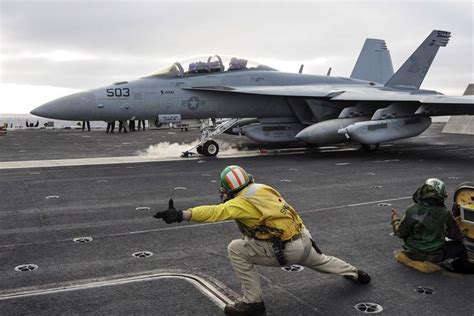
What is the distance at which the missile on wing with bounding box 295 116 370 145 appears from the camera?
16234 mm

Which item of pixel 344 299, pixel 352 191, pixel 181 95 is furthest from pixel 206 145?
pixel 344 299

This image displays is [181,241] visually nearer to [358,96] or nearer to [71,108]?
[71,108]

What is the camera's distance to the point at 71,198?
9.36 m

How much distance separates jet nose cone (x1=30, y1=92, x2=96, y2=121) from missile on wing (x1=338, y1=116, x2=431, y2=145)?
8.61 meters

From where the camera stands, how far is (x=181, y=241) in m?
6.36

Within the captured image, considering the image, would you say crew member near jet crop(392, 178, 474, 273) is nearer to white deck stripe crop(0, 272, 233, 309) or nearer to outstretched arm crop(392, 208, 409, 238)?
outstretched arm crop(392, 208, 409, 238)

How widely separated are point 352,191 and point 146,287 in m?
6.39

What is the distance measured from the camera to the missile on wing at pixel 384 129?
1587 centimetres

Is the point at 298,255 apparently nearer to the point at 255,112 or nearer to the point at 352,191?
the point at 352,191

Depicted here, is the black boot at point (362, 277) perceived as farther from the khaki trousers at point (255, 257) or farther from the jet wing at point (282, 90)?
the jet wing at point (282, 90)

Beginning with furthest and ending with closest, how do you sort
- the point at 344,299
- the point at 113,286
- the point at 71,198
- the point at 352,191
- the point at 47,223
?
1. the point at 352,191
2. the point at 71,198
3. the point at 47,223
4. the point at 113,286
5. the point at 344,299

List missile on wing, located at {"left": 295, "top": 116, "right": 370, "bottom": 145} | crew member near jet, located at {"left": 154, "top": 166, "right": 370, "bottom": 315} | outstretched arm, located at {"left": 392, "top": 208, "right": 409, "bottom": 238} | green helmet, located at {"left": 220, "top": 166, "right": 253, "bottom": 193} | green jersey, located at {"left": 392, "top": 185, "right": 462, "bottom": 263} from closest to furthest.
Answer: crew member near jet, located at {"left": 154, "top": 166, "right": 370, "bottom": 315}
green helmet, located at {"left": 220, "top": 166, "right": 253, "bottom": 193}
green jersey, located at {"left": 392, "top": 185, "right": 462, "bottom": 263}
outstretched arm, located at {"left": 392, "top": 208, "right": 409, "bottom": 238}
missile on wing, located at {"left": 295, "top": 116, "right": 370, "bottom": 145}

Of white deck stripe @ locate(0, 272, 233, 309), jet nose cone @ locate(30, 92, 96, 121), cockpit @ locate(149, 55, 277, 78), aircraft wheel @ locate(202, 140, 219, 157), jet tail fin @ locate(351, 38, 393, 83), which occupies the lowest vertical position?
white deck stripe @ locate(0, 272, 233, 309)

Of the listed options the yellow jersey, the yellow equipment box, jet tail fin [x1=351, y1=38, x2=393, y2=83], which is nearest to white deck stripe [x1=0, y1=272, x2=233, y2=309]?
the yellow jersey
